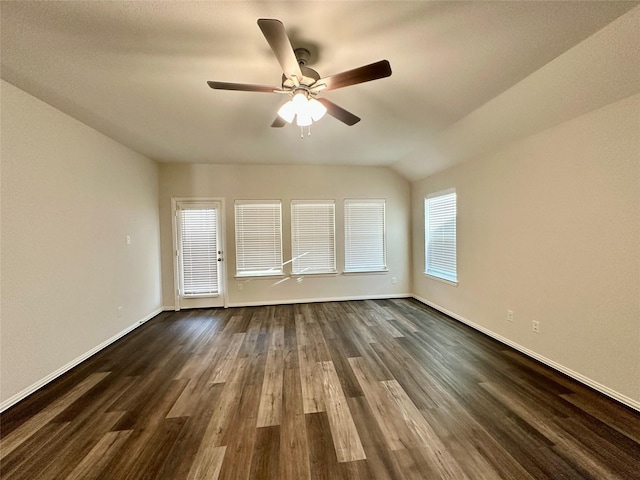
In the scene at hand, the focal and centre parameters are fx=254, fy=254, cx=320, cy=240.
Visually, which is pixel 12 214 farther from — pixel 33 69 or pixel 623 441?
pixel 623 441

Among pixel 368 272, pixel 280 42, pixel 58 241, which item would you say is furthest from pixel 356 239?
pixel 58 241

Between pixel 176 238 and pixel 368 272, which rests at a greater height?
pixel 176 238

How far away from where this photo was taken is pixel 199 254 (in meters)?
4.77

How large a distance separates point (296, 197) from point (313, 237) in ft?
2.80

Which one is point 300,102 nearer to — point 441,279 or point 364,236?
point 364,236

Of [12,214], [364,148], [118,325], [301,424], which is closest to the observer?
[301,424]

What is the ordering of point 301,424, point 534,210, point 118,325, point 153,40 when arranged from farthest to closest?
point 118,325
point 534,210
point 301,424
point 153,40

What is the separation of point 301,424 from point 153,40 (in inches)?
113

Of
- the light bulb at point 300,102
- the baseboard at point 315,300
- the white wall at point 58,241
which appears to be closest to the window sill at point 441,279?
the baseboard at point 315,300

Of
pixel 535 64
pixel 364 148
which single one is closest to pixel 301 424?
pixel 535 64

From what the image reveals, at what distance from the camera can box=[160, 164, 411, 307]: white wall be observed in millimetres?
4699

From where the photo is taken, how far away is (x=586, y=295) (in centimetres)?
228

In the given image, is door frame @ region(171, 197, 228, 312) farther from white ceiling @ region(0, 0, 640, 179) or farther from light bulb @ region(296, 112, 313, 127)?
light bulb @ region(296, 112, 313, 127)

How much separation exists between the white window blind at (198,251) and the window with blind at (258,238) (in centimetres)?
Result: 45
